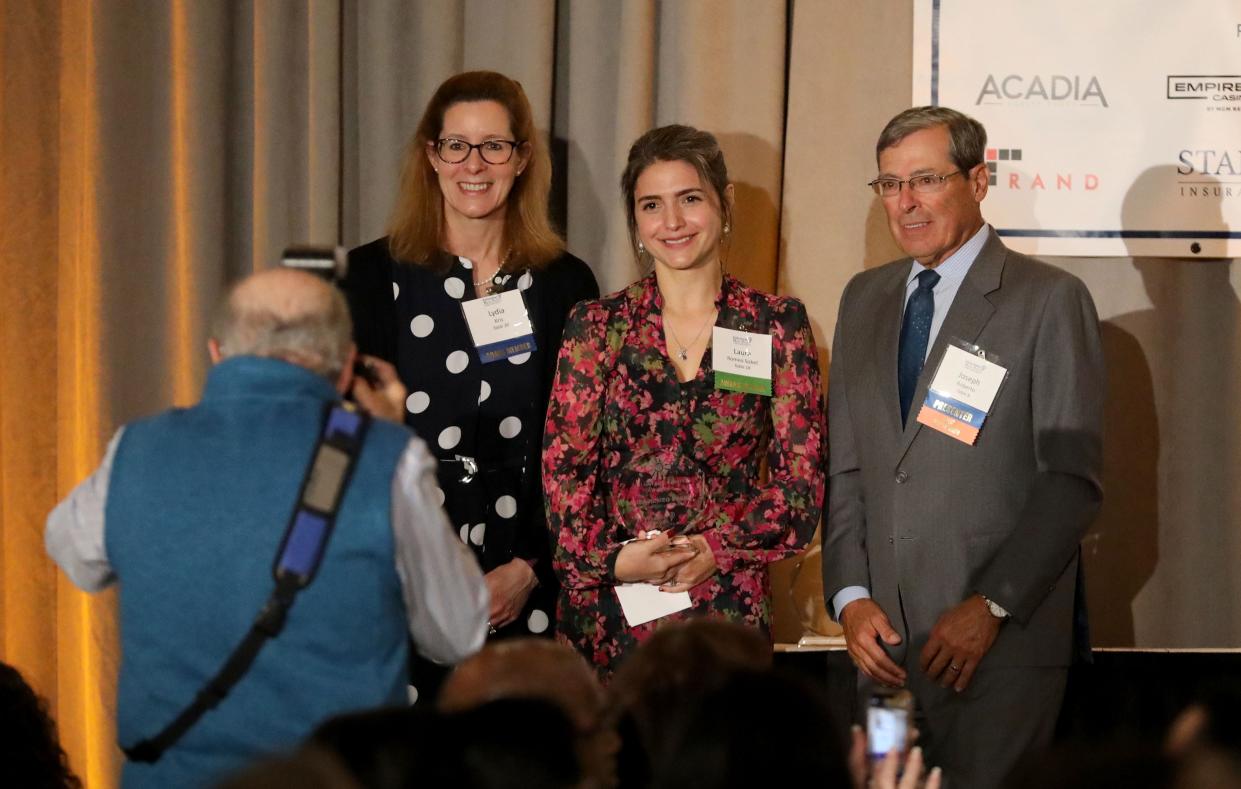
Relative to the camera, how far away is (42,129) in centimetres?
414

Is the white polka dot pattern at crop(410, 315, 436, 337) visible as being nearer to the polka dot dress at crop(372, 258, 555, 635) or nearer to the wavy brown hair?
the polka dot dress at crop(372, 258, 555, 635)

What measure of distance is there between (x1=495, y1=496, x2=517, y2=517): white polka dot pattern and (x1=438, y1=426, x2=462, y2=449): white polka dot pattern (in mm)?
174

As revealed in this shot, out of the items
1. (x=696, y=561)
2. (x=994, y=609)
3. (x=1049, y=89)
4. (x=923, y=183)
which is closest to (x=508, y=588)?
(x=696, y=561)

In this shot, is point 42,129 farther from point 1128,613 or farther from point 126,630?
point 1128,613

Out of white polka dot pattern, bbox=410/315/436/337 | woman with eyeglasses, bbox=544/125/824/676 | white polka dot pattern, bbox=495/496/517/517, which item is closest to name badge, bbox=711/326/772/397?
woman with eyeglasses, bbox=544/125/824/676

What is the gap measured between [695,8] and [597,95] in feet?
1.26

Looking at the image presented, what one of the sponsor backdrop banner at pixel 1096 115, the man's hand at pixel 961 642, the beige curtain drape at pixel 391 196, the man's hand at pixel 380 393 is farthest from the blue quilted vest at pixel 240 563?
the sponsor backdrop banner at pixel 1096 115

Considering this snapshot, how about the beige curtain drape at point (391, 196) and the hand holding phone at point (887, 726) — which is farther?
the beige curtain drape at point (391, 196)

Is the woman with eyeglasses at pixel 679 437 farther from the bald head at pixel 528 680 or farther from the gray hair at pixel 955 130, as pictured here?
the bald head at pixel 528 680

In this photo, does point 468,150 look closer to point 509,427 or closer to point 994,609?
point 509,427

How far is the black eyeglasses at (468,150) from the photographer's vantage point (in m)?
3.39

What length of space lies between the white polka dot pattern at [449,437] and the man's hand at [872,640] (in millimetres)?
1016

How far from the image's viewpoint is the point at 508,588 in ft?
10.7

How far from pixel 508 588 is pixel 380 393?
1099mm
